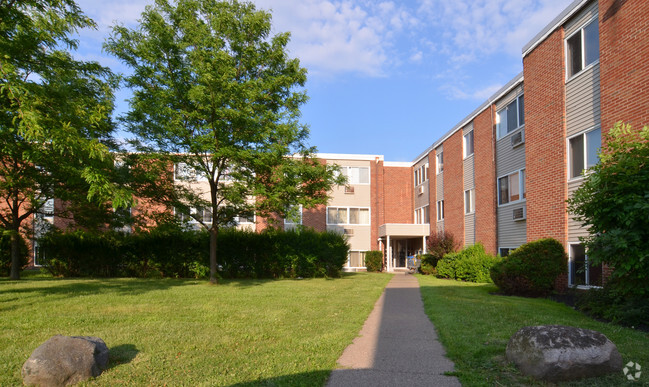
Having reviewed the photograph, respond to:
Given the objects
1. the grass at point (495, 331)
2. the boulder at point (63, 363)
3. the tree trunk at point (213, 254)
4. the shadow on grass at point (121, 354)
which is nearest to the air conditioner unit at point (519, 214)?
the grass at point (495, 331)

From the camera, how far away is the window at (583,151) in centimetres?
1202

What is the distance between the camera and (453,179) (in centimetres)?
2400

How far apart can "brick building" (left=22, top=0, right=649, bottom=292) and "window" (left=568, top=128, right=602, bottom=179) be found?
28mm

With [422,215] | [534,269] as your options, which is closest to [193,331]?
[534,269]

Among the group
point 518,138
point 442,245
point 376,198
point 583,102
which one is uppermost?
point 583,102

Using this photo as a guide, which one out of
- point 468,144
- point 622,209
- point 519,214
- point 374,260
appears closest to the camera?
point 622,209

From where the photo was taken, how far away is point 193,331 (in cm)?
727

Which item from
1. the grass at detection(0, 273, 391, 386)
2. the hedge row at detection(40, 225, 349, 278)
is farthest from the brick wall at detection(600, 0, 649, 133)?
the hedge row at detection(40, 225, 349, 278)

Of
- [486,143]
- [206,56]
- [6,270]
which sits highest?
[206,56]

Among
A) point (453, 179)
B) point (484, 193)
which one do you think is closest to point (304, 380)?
point (484, 193)

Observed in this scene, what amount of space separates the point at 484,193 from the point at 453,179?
13.1 feet

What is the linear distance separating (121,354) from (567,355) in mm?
5375

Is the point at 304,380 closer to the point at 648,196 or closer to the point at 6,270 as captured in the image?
the point at 648,196

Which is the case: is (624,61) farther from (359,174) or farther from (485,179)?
(359,174)
